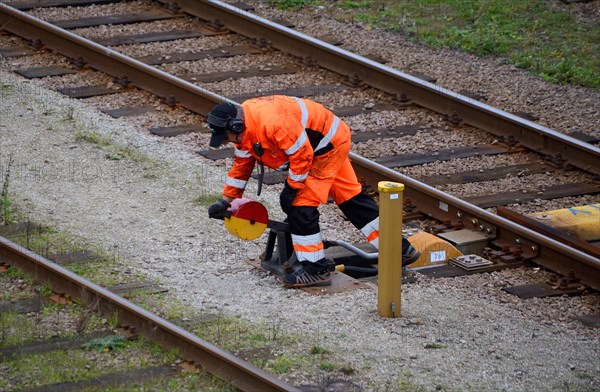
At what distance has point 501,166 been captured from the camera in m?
11.5

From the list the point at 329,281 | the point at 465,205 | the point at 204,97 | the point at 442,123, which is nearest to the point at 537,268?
the point at 465,205

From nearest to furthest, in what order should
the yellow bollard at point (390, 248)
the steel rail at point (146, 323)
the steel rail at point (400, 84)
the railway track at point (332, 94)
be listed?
the steel rail at point (146, 323) → the yellow bollard at point (390, 248) → the railway track at point (332, 94) → the steel rail at point (400, 84)

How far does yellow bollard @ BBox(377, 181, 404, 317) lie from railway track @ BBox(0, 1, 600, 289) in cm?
161

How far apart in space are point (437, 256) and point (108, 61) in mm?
5613

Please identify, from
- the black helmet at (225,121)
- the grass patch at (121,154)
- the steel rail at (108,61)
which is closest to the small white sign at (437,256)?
the black helmet at (225,121)

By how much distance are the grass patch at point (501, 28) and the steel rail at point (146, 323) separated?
7.17 metres

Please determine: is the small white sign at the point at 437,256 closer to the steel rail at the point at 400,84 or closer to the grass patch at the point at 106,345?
the steel rail at the point at 400,84

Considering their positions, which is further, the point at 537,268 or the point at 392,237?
the point at 537,268

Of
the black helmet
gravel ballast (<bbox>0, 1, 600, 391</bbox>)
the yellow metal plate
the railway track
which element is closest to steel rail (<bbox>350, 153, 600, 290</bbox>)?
the railway track

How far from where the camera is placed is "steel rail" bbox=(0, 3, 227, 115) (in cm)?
1265

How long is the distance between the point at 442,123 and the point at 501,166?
1205 millimetres

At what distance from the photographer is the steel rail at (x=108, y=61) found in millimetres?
12648

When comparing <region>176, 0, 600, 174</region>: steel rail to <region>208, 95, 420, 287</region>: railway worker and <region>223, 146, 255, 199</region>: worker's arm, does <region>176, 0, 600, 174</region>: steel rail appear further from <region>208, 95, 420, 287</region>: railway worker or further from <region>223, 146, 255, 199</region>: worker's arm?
<region>223, 146, 255, 199</region>: worker's arm

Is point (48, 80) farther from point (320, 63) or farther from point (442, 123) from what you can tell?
point (442, 123)
